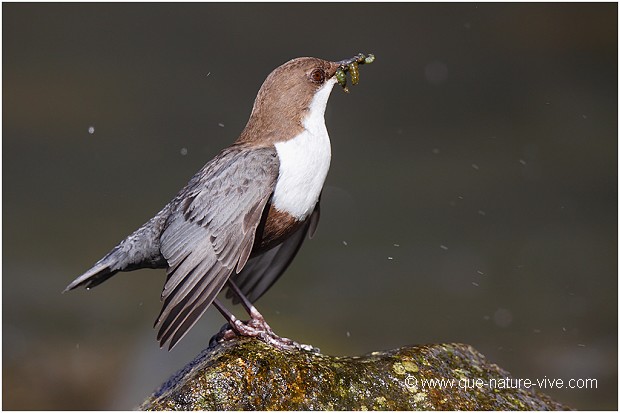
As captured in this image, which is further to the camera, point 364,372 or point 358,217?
point 358,217

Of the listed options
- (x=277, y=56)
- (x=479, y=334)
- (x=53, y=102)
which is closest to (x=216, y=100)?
(x=277, y=56)

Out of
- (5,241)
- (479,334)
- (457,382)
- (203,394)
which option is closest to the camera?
(203,394)

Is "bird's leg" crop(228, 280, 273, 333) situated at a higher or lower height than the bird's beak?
lower

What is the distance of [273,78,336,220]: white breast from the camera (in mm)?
3766

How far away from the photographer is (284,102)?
13.0 ft

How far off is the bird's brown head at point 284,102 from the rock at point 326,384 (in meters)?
0.99

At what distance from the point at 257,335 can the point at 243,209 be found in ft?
1.71

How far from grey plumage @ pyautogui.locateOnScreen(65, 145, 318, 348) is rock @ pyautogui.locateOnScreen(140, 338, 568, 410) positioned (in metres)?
0.24

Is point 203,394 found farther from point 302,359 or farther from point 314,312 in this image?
point 314,312

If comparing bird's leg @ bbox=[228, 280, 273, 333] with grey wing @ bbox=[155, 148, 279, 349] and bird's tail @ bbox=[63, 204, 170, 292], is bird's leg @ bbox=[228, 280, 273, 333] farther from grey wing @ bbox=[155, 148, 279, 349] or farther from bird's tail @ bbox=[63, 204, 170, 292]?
bird's tail @ bbox=[63, 204, 170, 292]

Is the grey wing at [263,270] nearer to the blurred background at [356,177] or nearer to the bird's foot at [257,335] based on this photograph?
the bird's foot at [257,335]

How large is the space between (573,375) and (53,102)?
6.30m

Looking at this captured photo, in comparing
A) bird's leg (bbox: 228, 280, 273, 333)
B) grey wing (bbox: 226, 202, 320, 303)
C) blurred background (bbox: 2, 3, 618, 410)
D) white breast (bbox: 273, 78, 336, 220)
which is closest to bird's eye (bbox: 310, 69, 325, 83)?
white breast (bbox: 273, 78, 336, 220)

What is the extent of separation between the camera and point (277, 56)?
1005 centimetres
